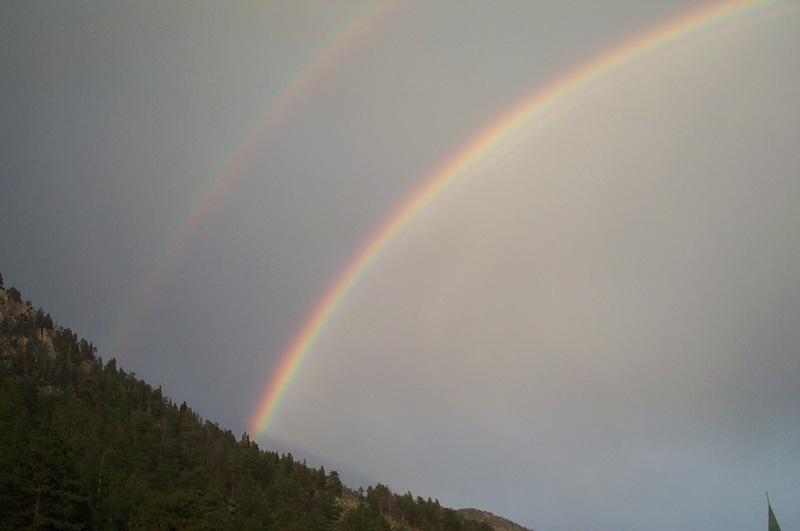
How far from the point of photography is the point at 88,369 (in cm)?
18950

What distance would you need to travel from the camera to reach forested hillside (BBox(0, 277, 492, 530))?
2327 inches

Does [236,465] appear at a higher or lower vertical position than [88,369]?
lower

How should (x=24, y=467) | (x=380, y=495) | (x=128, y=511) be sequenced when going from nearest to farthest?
(x=24, y=467) → (x=128, y=511) → (x=380, y=495)

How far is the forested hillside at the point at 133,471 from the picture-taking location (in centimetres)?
5909

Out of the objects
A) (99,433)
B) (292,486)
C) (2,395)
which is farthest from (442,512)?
(2,395)

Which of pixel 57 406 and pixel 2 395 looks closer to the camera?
pixel 2 395

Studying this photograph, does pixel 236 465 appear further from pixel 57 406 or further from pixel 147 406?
pixel 147 406

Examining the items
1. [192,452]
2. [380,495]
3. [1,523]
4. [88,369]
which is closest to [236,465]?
[192,452]

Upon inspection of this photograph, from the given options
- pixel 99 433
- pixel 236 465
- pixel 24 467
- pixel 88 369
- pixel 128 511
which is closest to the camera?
pixel 24 467

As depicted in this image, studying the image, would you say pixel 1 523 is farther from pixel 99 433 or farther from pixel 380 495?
pixel 380 495

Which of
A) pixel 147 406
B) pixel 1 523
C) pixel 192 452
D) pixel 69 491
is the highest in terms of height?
pixel 147 406

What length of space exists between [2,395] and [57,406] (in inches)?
460

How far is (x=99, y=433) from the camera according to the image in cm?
11538

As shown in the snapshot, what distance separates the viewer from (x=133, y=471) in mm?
102250
